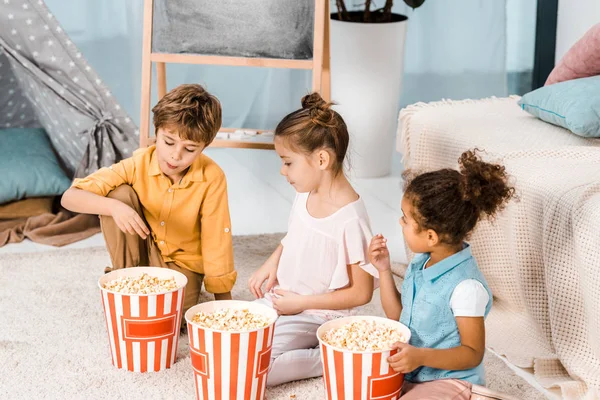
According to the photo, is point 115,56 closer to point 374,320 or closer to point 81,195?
point 81,195

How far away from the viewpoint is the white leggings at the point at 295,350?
1.73m

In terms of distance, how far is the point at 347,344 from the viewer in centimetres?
148

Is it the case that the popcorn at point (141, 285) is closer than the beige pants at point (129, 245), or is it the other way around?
the popcorn at point (141, 285)

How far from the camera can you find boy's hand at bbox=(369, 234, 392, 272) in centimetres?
159

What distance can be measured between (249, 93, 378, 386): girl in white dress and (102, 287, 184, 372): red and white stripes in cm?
21

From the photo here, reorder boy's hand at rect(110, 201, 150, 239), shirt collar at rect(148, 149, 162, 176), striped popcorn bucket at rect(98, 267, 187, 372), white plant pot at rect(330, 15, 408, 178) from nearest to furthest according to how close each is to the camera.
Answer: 1. striped popcorn bucket at rect(98, 267, 187, 372)
2. boy's hand at rect(110, 201, 150, 239)
3. shirt collar at rect(148, 149, 162, 176)
4. white plant pot at rect(330, 15, 408, 178)

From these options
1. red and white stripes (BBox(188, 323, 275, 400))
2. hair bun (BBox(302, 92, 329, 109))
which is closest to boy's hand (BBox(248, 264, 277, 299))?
red and white stripes (BBox(188, 323, 275, 400))

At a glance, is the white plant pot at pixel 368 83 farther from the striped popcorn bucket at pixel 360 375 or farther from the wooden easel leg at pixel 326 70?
the striped popcorn bucket at pixel 360 375

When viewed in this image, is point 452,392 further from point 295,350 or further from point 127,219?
point 127,219

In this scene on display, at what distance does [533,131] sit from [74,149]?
1.54 metres

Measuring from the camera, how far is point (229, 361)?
1534mm

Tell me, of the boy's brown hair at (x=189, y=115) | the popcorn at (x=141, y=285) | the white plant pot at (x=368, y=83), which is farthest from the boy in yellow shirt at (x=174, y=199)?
the white plant pot at (x=368, y=83)

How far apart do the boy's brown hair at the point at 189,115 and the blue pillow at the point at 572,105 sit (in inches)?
33.3

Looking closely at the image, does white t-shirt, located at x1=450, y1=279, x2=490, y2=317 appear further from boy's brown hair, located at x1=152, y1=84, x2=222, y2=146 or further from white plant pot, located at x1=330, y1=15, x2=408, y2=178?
white plant pot, located at x1=330, y1=15, x2=408, y2=178
